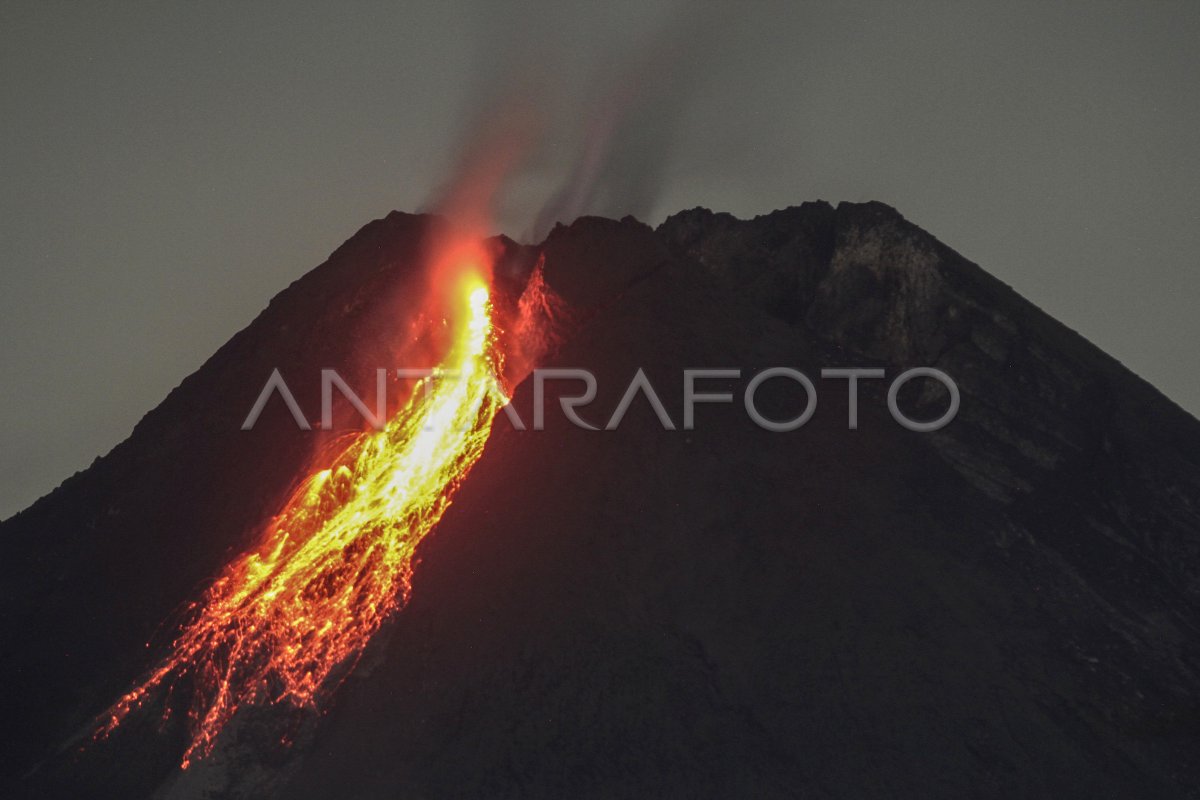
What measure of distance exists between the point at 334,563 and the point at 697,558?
319 inches

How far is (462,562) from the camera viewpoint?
29.7 m

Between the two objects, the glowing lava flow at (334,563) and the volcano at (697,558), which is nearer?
the volcano at (697,558)

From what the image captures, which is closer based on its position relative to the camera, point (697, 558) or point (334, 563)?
point (697, 558)

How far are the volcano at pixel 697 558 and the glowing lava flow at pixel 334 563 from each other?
54 cm

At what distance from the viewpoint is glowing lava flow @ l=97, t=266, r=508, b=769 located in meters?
29.2

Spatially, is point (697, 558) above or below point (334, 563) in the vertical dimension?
above

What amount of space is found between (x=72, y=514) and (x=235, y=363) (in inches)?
236

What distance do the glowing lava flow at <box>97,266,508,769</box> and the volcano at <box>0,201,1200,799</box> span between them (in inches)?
21.5

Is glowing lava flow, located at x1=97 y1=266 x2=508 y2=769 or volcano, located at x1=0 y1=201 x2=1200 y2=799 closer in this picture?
volcano, located at x1=0 y1=201 x2=1200 y2=799

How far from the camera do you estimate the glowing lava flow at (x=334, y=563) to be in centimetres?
2917

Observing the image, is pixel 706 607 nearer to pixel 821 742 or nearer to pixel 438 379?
pixel 821 742

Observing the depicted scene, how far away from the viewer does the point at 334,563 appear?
1244 inches

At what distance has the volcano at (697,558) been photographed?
25.8 meters

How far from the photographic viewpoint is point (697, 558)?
29469 millimetres
